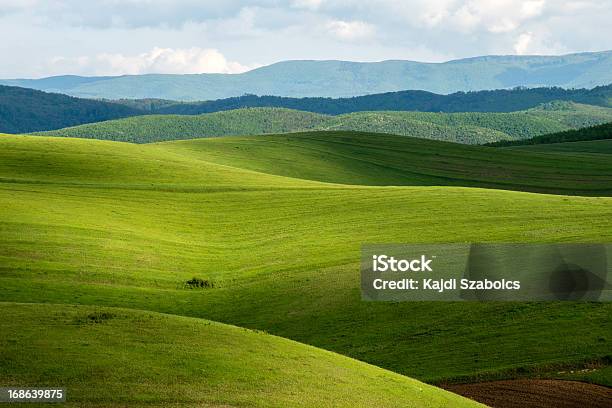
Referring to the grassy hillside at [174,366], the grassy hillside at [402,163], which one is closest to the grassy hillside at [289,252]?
the grassy hillside at [174,366]

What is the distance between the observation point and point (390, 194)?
7450 cm

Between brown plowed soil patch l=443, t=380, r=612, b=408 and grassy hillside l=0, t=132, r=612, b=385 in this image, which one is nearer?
brown plowed soil patch l=443, t=380, r=612, b=408

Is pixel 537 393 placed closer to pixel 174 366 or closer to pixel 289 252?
pixel 174 366

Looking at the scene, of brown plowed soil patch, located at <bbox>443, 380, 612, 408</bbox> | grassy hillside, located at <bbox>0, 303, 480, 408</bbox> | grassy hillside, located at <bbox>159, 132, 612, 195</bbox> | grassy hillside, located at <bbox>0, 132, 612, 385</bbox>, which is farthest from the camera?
grassy hillside, located at <bbox>159, 132, 612, 195</bbox>

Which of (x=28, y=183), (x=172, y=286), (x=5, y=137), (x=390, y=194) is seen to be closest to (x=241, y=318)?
(x=172, y=286)

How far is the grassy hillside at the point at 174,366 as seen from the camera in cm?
2388

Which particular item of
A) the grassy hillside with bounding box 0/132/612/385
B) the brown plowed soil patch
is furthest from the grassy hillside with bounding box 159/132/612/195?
the brown plowed soil patch

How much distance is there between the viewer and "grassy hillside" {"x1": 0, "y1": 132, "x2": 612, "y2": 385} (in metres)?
38.7

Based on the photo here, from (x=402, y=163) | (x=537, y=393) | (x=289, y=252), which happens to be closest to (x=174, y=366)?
(x=537, y=393)

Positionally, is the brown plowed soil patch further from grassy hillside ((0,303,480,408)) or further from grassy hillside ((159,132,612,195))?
grassy hillside ((159,132,612,195))

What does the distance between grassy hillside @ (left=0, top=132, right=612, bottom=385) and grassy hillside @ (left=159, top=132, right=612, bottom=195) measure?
1232 inches

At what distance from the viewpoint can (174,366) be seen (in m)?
25.5

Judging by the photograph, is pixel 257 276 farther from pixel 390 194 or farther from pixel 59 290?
pixel 390 194

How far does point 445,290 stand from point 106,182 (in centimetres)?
4461
